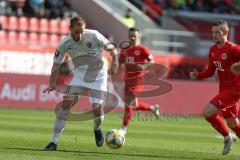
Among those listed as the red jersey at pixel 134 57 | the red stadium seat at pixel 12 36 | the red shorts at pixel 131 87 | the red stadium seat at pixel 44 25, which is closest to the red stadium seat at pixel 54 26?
the red stadium seat at pixel 44 25

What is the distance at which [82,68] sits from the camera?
12992 mm

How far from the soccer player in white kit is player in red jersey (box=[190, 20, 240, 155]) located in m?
1.76

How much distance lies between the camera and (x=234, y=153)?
13.5 m

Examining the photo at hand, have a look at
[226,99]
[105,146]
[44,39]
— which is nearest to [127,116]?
[105,146]

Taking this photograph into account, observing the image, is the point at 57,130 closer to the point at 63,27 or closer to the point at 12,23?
the point at 12,23

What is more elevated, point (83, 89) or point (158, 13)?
point (83, 89)

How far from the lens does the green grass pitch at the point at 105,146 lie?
12.0m

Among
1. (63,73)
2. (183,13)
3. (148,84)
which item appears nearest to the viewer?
(148,84)

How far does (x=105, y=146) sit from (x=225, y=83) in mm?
2657

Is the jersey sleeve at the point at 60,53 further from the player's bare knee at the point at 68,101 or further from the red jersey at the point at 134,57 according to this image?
the red jersey at the point at 134,57

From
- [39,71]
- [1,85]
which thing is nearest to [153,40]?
[39,71]

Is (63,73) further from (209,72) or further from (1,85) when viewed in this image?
(209,72)

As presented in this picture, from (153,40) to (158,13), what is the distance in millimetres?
3444

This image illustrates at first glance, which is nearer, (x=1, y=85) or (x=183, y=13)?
(x=1, y=85)
